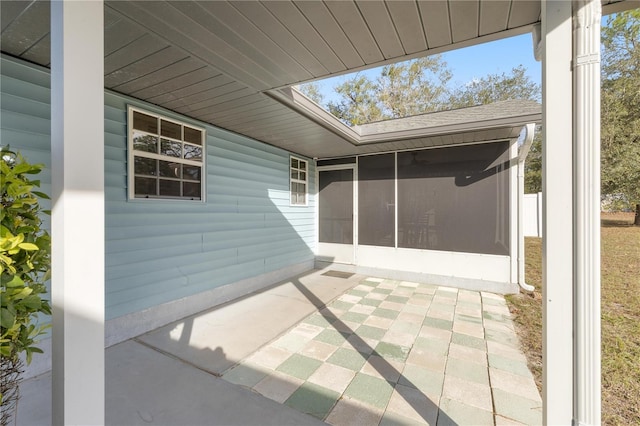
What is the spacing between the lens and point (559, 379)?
113 cm

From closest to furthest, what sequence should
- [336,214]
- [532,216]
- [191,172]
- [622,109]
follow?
[191,172], [336,214], [622,109], [532,216]

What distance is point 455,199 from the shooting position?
16.4ft

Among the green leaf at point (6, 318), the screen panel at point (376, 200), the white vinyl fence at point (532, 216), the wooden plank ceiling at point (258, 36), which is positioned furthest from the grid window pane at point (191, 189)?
the white vinyl fence at point (532, 216)

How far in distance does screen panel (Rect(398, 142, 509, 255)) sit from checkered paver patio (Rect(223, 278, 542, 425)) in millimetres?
1502

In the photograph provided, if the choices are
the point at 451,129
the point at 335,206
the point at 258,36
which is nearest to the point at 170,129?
the point at 258,36

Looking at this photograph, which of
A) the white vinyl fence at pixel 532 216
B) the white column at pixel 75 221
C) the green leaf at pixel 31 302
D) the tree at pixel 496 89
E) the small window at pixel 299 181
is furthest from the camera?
the tree at pixel 496 89

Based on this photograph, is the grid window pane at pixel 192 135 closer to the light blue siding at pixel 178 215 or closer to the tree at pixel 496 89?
the light blue siding at pixel 178 215

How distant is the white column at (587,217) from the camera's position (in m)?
1.08

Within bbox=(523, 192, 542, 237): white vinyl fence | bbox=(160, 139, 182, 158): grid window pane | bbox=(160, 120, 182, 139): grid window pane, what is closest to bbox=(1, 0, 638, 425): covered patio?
bbox=(160, 120, 182, 139): grid window pane

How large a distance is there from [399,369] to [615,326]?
2862mm

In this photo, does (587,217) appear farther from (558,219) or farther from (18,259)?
(18,259)

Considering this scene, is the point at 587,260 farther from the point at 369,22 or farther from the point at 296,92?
the point at 296,92

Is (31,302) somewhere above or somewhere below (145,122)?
below

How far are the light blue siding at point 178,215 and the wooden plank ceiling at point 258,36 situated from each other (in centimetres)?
43
